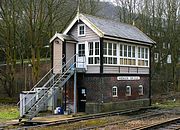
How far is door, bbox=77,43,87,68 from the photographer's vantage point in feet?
83.5

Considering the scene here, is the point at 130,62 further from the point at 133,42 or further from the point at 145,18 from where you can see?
the point at 145,18

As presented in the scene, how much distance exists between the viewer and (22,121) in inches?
771

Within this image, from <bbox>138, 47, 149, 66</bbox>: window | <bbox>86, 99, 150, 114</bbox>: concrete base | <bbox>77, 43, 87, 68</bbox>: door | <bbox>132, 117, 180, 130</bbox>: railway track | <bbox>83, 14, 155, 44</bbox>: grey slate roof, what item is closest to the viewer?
<bbox>132, 117, 180, 130</bbox>: railway track

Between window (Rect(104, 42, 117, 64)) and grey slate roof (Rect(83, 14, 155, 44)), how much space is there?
836 mm

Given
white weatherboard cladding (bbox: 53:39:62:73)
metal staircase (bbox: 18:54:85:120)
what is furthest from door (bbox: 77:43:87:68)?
white weatherboard cladding (bbox: 53:39:62:73)

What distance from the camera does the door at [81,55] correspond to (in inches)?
1002

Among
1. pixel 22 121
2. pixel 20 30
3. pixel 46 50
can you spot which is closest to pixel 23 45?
pixel 20 30

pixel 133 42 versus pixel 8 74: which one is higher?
pixel 133 42

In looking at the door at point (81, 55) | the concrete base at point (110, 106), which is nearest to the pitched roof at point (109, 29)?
the door at point (81, 55)

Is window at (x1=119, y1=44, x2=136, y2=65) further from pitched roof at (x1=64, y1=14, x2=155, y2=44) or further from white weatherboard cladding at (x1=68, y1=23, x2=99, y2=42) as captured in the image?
white weatherboard cladding at (x1=68, y1=23, x2=99, y2=42)

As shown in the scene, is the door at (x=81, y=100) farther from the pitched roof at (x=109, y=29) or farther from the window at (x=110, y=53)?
the pitched roof at (x=109, y=29)

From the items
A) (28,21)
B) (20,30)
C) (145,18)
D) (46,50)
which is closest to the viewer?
(28,21)

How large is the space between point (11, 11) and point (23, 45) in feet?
14.8

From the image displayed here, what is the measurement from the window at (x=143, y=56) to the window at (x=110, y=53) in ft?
13.0
